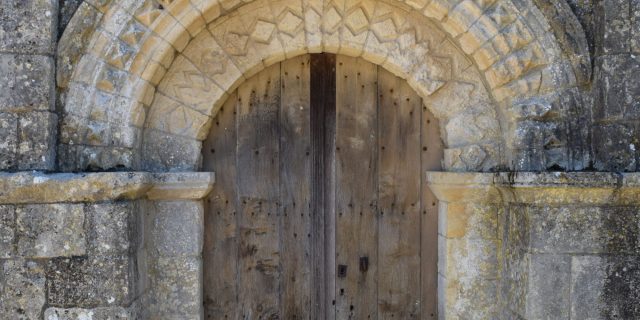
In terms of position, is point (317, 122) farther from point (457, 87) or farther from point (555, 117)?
point (555, 117)

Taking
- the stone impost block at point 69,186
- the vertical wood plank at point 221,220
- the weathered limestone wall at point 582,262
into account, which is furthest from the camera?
the vertical wood plank at point 221,220

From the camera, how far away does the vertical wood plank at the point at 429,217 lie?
10.3 feet

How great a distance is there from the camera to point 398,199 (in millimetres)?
3146

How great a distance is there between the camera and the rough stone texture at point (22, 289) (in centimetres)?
252

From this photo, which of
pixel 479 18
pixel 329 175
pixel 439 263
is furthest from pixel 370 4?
pixel 439 263

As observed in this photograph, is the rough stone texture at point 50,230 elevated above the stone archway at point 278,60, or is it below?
below

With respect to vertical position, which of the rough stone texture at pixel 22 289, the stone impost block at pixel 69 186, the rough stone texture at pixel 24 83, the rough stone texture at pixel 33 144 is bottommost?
the rough stone texture at pixel 22 289

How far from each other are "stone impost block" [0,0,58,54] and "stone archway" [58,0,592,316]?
4.0 inches

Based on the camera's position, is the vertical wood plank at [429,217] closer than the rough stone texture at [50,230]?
No

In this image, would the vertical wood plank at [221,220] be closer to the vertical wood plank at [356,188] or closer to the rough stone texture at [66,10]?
the vertical wood plank at [356,188]

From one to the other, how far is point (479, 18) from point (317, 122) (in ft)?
3.36

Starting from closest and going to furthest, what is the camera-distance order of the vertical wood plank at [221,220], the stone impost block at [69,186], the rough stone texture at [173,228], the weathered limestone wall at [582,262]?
the stone impost block at [69,186], the weathered limestone wall at [582,262], the rough stone texture at [173,228], the vertical wood plank at [221,220]

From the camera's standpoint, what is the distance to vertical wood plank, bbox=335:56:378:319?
314cm

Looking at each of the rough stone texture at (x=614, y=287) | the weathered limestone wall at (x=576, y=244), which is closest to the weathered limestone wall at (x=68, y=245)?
the weathered limestone wall at (x=576, y=244)
